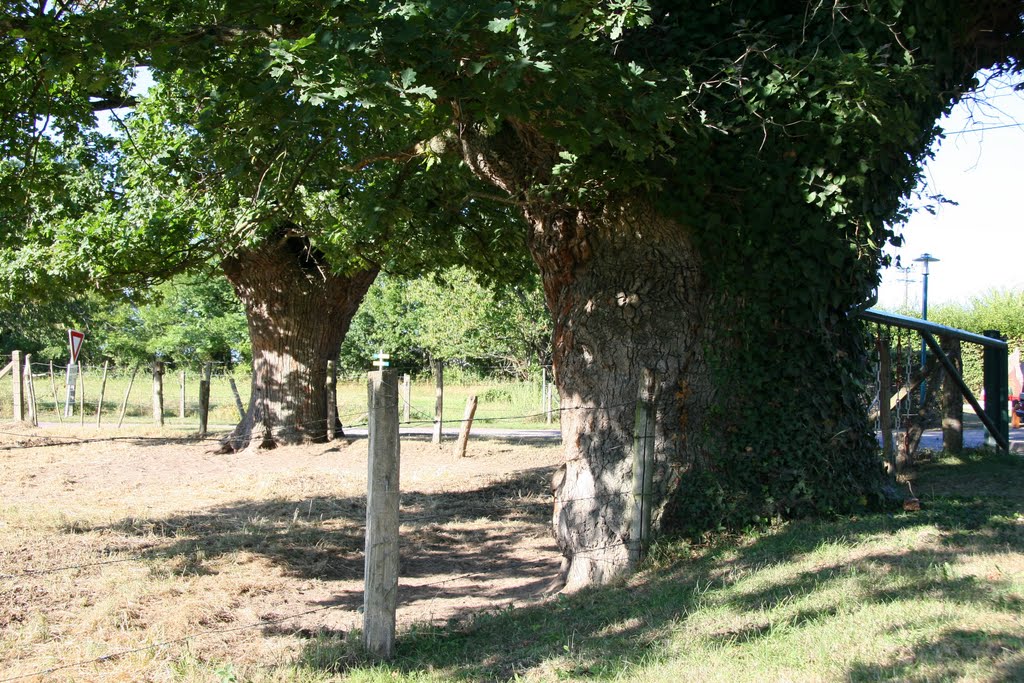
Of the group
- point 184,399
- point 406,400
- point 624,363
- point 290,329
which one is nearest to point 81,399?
point 184,399

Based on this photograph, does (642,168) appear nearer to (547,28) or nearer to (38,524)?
(547,28)

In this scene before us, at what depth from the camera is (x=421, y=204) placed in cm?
1188

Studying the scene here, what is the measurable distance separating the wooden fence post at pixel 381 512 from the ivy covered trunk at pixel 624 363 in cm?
215

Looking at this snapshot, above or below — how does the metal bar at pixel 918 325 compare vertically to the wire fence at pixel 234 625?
above

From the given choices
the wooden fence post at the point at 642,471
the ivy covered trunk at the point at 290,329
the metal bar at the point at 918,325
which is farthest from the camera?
the ivy covered trunk at the point at 290,329

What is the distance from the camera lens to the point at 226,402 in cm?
3441

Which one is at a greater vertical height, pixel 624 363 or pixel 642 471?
pixel 624 363

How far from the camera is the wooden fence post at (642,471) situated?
6.47 m

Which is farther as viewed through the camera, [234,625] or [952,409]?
[952,409]

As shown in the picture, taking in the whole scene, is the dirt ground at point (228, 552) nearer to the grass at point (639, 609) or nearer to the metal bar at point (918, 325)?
the grass at point (639, 609)

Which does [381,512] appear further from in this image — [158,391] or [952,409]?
[158,391]

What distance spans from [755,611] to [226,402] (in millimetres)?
32187

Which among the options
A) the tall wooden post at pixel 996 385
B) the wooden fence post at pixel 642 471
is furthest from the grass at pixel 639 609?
the tall wooden post at pixel 996 385

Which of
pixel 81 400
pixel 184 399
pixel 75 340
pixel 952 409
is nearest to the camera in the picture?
pixel 952 409
